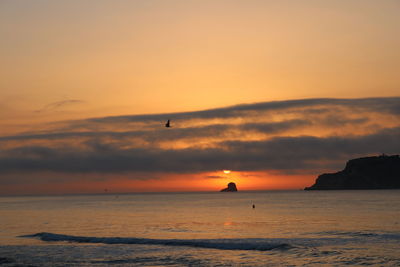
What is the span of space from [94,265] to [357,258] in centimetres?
2276

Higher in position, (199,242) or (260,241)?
(199,242)

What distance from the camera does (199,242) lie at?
56438mm

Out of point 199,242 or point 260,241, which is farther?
point 260,241

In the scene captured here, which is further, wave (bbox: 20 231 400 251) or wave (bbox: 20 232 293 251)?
wave (bbox: 20 231 400 251)

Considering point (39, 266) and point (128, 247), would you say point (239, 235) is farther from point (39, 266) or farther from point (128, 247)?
point (39, 266)

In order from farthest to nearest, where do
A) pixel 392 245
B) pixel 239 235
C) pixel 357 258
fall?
pixel 239 235 → pixel 392 245 → pixel 357 258

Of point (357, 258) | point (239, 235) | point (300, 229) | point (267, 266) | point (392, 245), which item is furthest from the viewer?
point (300, 229)

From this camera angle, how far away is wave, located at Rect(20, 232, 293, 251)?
52.4 m

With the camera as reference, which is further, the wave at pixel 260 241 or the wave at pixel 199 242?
the wave at pixel 260 241

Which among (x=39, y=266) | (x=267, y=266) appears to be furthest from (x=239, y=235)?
(x=39, y=266)

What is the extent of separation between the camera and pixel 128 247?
176ft

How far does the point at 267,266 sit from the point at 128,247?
61.0 ft

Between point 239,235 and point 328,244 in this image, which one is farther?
point 239,235

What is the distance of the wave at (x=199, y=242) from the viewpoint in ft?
172
